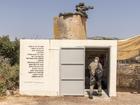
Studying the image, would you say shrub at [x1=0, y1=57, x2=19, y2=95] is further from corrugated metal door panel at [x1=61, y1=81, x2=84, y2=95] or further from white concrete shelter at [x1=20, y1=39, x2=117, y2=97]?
corrugated metal door panel at [x1=61, y1=81, x2=84, y2=95]

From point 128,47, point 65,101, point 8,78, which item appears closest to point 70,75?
point 65,101

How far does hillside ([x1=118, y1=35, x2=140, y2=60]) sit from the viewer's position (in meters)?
16.7

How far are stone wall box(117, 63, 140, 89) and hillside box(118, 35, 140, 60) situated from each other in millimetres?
3146

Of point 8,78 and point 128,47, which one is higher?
point 128,47

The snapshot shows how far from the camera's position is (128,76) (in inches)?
808

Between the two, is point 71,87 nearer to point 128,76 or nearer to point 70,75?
point 70,75

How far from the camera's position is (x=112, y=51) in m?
15.1

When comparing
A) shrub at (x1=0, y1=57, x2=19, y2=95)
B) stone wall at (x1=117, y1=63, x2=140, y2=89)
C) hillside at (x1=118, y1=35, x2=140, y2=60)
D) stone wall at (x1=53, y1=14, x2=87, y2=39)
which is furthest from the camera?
stone wall at (x1=53, y1=14, x2=87, y2=39)

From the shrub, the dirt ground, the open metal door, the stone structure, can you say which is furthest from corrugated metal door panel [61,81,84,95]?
the stone structure

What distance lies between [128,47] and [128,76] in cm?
425

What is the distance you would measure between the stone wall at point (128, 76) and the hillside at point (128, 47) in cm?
315

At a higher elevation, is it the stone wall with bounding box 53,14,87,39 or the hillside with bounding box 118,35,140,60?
the stone wall with bounding box 53,14,87,39

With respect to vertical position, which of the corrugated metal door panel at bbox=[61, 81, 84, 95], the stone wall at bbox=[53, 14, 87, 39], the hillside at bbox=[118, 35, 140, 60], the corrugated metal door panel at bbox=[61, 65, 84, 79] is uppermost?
the stone wall at bbox=[53, 14, 87, 39]

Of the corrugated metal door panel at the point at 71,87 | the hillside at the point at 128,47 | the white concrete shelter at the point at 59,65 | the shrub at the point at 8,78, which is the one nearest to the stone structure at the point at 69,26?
the shrub at the point at 8,78
